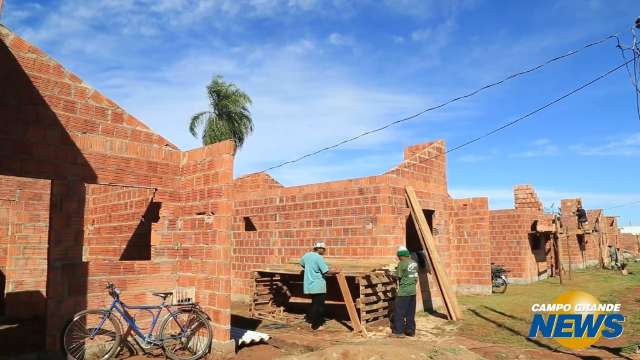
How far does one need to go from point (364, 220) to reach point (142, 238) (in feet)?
16.3

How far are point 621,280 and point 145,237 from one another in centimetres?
1729

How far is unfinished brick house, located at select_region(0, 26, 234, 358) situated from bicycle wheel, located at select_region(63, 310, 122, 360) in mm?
232

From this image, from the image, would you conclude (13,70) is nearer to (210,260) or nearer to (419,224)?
(210,260)

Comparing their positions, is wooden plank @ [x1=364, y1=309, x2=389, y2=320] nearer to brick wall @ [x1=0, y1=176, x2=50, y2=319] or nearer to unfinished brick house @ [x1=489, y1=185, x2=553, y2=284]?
brick wall @ [x1=0, y1=176, x2=50, y2=319]

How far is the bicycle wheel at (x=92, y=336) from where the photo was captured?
245 inches

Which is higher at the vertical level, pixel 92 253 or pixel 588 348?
pixel 92 253

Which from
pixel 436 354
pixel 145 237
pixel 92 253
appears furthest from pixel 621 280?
pixel 92 253

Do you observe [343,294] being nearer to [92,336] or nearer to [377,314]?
[377,314]

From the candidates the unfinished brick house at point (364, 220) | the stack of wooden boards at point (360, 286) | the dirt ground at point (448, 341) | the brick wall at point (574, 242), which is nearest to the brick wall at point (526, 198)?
the brick wall at point (574, 242)

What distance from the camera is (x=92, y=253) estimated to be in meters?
9.23

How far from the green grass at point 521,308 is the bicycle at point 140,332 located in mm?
4786

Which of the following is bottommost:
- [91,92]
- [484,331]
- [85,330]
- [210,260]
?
[484,331]

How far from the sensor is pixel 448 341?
26.8ft

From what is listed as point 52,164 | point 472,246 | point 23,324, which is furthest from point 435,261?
point 23,324
